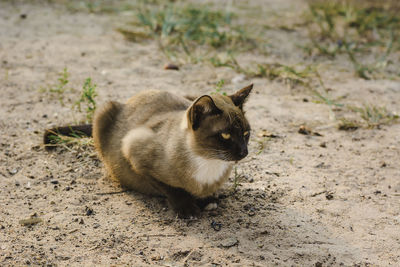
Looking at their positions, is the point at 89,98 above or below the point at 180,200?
above

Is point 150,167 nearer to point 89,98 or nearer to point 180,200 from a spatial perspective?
point 180,200

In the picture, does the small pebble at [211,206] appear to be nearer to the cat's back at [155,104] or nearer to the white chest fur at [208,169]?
the white chest fur at [208,169]

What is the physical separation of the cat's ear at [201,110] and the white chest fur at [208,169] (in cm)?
25

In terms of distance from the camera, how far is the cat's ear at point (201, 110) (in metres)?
3.20

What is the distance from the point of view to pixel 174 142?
3453 mm

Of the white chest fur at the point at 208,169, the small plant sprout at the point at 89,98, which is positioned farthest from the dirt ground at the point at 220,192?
the white chest fur at the point at 208,169

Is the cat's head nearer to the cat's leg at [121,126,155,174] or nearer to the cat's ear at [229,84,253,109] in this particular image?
the cat's ear at [229,84,253,109]

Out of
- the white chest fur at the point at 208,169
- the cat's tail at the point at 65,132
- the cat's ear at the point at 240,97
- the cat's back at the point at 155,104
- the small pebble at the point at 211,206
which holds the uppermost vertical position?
the cat's ear at the point at 240,97

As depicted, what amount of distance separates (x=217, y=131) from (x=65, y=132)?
1.71 m

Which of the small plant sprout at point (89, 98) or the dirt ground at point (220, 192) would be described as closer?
the dirt ground at point (220, 192)

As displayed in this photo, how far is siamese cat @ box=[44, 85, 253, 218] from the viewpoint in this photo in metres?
3.29

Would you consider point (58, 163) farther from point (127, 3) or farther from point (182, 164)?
point (127, 3)

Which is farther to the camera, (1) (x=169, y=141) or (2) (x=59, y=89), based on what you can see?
(2) (x=59, y=89)

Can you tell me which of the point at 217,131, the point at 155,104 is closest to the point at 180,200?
the point at 217,131
